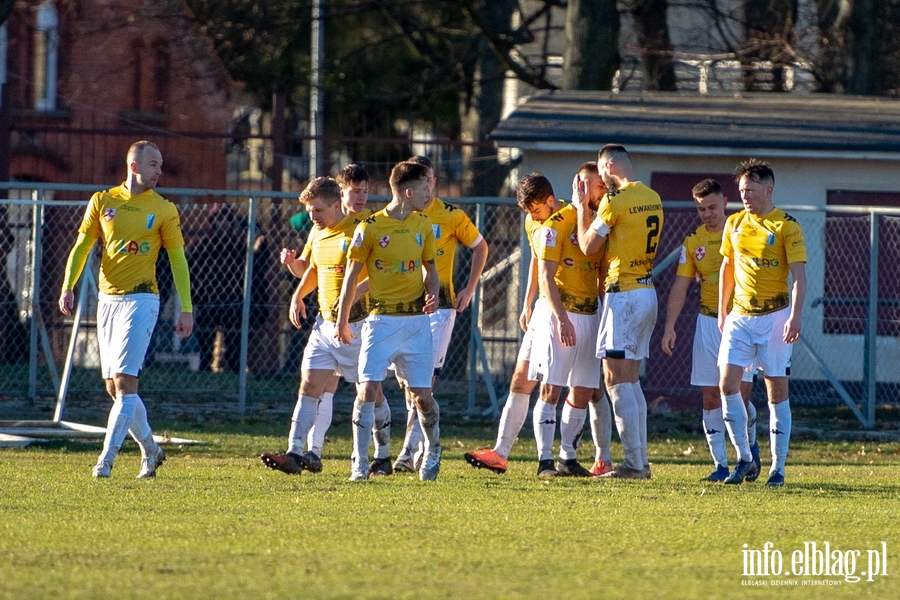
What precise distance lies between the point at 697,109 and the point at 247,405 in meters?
6.86

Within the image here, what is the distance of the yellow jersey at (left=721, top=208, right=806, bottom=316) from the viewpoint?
8500 millimetres

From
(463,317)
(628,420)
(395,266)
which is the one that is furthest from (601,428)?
(463,317)

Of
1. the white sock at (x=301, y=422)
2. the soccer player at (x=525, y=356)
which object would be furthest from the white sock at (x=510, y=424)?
the white sock at (x=301, y=422)

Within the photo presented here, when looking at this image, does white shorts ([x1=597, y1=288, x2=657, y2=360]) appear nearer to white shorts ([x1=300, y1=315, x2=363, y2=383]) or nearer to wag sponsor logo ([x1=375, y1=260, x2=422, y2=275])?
wag sponsor logo ([x1=375, y1=260, x2=422, y2=275])

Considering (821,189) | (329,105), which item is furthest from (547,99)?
(329,105)

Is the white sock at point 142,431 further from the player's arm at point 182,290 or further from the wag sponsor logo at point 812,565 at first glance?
the wag sponsor logo at point 812,565

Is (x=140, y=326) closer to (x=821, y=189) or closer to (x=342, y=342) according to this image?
(x=342, y=342)

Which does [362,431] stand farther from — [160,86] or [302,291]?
[160,86]

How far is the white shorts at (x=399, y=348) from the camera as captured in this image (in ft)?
27.6

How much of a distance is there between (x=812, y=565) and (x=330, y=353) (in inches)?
155

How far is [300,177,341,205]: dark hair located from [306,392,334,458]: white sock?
1349 millimetres

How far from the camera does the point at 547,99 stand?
1695cm

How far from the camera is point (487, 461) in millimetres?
8969

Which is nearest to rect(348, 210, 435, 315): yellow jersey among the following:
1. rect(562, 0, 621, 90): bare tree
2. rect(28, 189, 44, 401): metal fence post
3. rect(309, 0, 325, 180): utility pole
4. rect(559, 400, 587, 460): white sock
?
rect(559, 400, 587, 460): white sock
